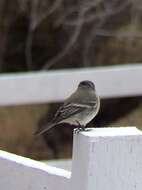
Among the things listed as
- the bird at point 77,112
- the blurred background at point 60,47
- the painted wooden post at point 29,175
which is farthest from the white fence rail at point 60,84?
the painted wooden post at point 29,175

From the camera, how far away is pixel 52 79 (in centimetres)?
792

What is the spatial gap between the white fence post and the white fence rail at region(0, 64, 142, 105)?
175 inches

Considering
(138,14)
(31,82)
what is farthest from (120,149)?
(138,14)

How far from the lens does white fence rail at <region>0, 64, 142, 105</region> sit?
7691mm

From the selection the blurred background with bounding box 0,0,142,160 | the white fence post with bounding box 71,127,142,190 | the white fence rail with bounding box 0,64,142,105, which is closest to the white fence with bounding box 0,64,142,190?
the white fence post with bounding box 71,127,142,190

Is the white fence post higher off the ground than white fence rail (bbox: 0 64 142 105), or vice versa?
the white fence post

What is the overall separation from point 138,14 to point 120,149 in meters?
8.97

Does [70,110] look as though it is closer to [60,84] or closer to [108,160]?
[108,160]

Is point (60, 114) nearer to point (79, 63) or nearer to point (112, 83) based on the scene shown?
point (112, 83)

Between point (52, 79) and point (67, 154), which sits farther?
point (67, 154)

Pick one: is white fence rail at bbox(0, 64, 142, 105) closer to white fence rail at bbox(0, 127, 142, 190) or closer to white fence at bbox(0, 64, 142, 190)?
white fence at bbox(0, 64, 142, 190)

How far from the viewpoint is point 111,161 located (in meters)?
3.18

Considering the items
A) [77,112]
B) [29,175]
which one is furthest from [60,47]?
[29,175]

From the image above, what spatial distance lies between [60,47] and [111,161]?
988cm
